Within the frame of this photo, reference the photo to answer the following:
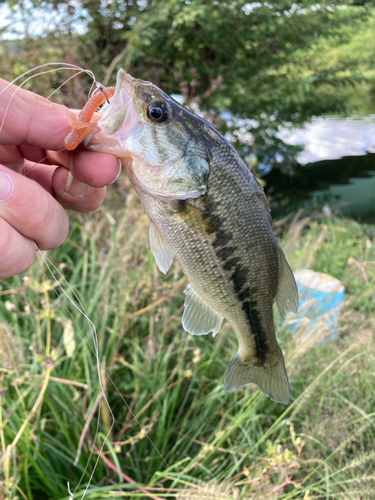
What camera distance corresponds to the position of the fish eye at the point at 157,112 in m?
1.25

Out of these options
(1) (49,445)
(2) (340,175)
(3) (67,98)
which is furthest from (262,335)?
(2) (340,175)

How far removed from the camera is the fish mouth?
1205 mm

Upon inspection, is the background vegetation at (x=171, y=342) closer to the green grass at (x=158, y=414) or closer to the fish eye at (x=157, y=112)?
the green grass at (x=158, y=414)

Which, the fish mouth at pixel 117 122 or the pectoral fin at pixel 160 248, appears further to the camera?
the pectoral fin at pixel 160 248

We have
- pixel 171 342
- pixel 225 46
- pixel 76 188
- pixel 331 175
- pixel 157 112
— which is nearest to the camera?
pixel 157 112

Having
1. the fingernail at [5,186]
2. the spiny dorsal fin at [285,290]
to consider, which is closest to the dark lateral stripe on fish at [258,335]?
the spiny dorsal fin at [285,290]

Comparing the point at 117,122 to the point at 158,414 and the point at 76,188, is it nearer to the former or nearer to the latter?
the point at 76,188

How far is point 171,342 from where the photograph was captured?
2.96 m

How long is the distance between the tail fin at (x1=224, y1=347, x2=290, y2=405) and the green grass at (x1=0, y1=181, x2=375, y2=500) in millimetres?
423

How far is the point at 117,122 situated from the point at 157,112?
0.15 metres

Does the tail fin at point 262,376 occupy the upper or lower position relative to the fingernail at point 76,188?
lower

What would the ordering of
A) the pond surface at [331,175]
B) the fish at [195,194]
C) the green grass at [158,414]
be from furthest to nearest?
1. the pond surface at [331,175]
2. the green grass at [158,414]
3. the fish at [195,194]

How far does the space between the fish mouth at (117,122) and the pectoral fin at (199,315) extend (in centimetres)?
62

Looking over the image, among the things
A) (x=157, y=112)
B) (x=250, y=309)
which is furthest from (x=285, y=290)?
(x=157, y=112)
